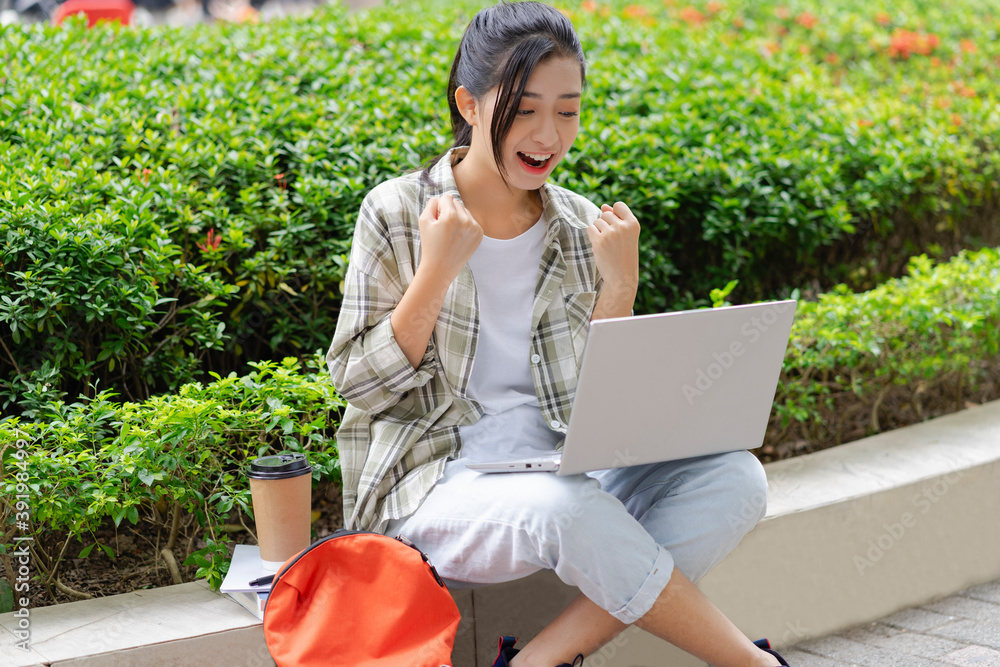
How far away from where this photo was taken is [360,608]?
193 cm

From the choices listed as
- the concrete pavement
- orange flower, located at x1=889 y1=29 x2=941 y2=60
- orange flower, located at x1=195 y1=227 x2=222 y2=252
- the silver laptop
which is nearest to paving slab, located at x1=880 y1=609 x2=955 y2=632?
the concrete pavement

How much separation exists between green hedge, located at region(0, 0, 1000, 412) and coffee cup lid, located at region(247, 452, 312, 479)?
71cm

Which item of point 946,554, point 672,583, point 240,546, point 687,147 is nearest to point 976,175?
point 687,147

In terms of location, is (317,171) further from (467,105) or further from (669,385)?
(669,385)

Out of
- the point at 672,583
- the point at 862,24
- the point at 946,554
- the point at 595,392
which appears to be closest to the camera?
the point at 595,392

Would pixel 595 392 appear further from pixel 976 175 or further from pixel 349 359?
pixel 976 175

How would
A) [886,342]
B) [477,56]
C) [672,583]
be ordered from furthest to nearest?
1. [886,342]
2. [477,56]
3. [672,583]

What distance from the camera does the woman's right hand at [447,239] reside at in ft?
6.53

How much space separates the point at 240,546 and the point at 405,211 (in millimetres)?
932

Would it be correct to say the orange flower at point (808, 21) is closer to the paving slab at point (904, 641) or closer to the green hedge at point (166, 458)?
the paving slab at point (904, 641)

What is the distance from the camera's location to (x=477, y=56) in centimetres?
216

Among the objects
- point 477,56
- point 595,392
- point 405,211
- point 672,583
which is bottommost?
point 672,583

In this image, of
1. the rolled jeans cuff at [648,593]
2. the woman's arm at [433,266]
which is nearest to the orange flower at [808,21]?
the woman's arm at [433,266]

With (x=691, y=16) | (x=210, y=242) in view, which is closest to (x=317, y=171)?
(x=210, y=242)
